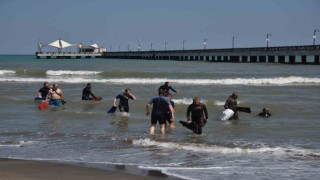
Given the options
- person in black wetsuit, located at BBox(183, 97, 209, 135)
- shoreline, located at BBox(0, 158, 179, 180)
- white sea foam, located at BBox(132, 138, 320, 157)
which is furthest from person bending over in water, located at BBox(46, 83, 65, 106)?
shoreline, located at BBox(0, 158, 179, 180)

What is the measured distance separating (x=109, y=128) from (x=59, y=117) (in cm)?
300

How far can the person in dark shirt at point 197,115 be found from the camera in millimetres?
12828

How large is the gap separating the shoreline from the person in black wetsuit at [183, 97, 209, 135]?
4.19 metres

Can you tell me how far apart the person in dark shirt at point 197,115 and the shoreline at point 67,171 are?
4.19 meters

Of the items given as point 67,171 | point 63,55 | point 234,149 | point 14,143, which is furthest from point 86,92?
point 63,55

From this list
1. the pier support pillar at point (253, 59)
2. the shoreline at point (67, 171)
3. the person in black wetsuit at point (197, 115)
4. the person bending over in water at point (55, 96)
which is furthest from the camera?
the pier support pillar at point (253, 59)

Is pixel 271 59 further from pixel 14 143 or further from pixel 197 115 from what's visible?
pixel 14 143

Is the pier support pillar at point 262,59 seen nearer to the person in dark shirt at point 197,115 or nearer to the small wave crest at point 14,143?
the person in dark shirt at point 197,115

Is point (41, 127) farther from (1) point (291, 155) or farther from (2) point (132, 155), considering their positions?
(1) point (291, 155)

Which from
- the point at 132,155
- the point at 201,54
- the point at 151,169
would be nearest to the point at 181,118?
the point at 132,155

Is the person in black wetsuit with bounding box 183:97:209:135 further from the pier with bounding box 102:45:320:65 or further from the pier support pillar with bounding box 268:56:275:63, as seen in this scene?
the pier support pillar with bounding box 268:56:275:63

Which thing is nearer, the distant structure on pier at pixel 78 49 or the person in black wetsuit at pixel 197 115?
the person in black wetsuit at pixel 197 115

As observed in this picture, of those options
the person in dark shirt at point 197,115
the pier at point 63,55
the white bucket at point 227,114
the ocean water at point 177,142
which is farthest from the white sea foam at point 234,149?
the pier at point 63,55

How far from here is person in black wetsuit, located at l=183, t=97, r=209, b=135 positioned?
505 inches
